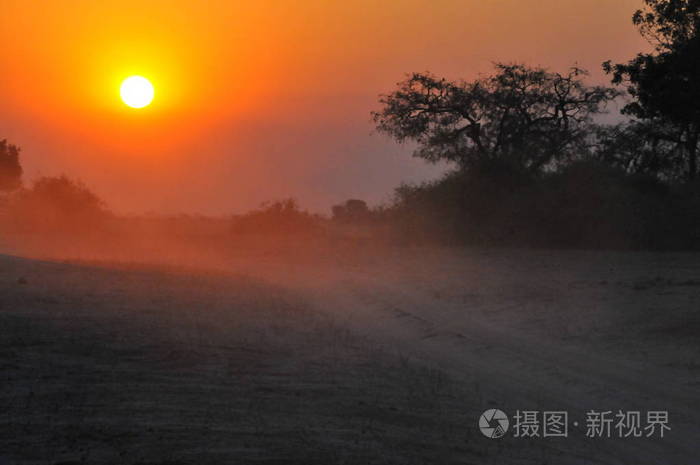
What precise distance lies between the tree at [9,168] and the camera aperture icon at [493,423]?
59.1 metres

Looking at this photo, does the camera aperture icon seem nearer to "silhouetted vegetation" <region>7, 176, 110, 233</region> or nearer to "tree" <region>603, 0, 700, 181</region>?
"tree" <region>603, 0, 700, 181</region>

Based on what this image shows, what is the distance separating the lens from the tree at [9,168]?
60906 mm

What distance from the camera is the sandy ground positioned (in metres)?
6.61

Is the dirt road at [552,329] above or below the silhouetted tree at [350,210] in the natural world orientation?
below

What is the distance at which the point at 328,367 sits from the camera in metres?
9.70

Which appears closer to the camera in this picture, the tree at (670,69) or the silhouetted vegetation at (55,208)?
the tree at (670,69)

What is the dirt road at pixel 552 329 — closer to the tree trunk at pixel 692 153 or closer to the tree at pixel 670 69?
the tree at pixel 670 69

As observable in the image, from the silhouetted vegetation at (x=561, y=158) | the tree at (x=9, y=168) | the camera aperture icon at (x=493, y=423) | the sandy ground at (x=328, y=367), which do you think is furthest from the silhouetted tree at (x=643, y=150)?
the tree at (x=9, y=168)

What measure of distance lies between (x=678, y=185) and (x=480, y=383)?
1101 inches

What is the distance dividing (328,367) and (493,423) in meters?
2.42

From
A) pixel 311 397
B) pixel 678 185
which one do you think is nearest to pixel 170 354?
pixel 311 397

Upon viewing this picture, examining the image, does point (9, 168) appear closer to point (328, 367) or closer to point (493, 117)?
point (493, 117)

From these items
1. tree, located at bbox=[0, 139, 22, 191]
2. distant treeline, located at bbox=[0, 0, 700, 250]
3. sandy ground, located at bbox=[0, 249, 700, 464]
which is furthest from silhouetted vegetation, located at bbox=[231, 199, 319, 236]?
tree, located at bbox=[0, 139, 22, 191]

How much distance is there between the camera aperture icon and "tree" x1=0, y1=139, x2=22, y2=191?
5907cm
